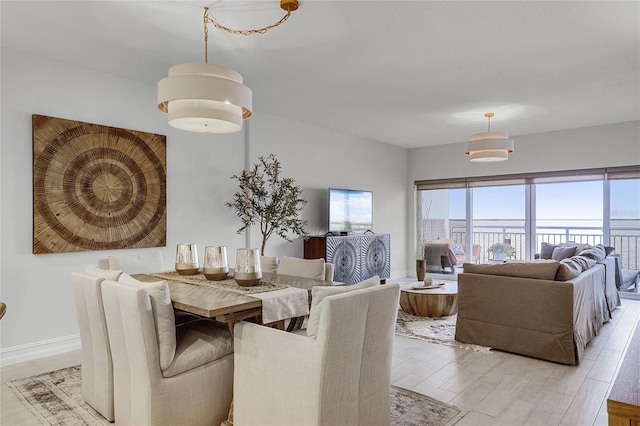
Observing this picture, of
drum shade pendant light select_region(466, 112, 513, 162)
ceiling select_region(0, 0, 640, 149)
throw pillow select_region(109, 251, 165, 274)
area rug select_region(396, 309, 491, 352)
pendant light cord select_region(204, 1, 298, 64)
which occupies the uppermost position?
ceiling select_region(0, 0, 640, 149)

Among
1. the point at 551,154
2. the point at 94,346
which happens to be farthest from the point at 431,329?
the point at 551,154

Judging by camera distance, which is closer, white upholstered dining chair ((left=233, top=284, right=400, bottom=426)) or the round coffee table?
white upholstered dining chair ((left=233, top=284, right=400, bottom=426))

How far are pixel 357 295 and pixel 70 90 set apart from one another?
3485 millimetres

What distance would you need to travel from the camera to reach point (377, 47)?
339 centimetres

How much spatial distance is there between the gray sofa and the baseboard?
142 inches

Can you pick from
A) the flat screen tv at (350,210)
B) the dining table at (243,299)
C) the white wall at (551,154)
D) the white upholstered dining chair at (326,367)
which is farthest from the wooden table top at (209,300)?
the white wall at (551,154)

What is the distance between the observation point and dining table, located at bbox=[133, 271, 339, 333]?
6.75 feet

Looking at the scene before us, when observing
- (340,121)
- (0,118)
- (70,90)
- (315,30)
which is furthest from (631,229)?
(0,118)

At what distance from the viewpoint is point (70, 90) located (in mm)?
3770

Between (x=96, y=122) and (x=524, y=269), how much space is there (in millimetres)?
4162

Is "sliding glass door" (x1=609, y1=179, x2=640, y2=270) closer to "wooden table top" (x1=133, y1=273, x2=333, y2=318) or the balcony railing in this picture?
the balcony railing

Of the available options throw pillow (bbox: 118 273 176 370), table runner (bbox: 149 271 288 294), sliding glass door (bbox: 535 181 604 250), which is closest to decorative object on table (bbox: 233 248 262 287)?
table runner (bbox: 149 271 288 294)

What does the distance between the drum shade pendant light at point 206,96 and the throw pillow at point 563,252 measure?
5.01m

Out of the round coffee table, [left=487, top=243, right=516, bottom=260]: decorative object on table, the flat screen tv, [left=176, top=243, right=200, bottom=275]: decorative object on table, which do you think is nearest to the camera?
[left=176, top=243, right=200, bottom=275]: decorative object on table
